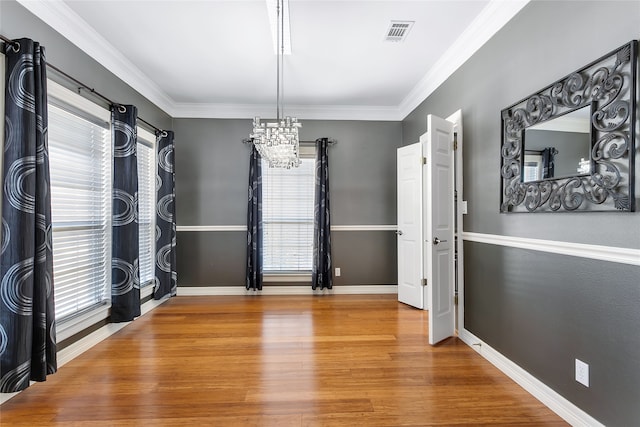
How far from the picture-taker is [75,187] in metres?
2.68

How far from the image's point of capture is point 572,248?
1800 mm

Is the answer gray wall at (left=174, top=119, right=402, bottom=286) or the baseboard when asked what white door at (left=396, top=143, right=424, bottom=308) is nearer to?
gray wall at (left=174, top=119, right=402, bottom=286)

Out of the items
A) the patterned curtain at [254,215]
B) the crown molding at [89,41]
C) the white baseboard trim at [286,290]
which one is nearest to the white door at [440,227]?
the white baseboard trim at [286,290]

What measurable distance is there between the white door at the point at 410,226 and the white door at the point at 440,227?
78 cm

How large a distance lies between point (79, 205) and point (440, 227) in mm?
3222

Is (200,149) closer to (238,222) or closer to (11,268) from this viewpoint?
(238,222)

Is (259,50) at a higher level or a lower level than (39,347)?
higher

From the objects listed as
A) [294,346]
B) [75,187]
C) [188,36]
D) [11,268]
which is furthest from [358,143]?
[11,268]

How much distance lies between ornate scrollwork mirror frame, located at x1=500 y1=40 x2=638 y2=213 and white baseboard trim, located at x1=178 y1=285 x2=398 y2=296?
9.89ft

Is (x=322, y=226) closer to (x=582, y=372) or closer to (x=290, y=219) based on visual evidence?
(x=290, y=219)

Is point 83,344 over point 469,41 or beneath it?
beneath

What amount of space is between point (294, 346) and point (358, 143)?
10.2 ft

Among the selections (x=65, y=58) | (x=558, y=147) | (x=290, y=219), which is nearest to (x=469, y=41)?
(x=558, y=147)

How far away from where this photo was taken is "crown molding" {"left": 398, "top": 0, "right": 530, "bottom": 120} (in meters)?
2.34
